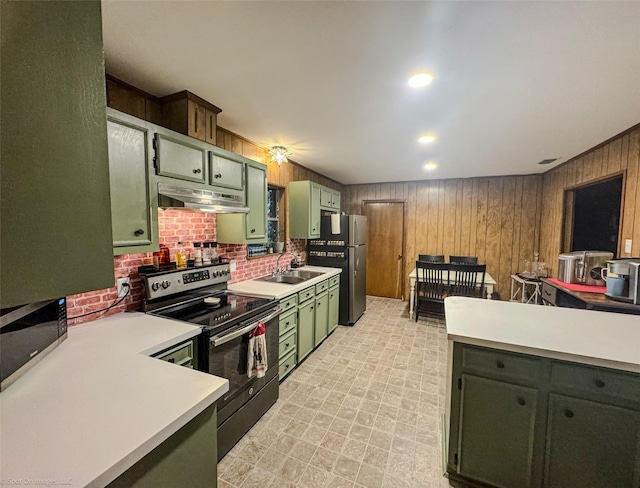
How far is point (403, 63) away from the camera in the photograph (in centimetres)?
152

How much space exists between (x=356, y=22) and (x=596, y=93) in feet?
6.14

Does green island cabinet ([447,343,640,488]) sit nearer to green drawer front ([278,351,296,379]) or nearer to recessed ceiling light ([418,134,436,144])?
green drawer front ([278,351,296,379])

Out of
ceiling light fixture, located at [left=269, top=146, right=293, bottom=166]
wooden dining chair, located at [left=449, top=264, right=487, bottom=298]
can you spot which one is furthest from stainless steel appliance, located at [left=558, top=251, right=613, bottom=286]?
ceiling light fixture, located at [left=269, top=146, right=293, bottom=166]

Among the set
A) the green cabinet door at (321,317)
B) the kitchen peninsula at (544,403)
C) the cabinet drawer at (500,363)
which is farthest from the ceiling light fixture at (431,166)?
the cabinet drawer at (500,363)

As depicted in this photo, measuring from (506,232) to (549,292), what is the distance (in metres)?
1.76

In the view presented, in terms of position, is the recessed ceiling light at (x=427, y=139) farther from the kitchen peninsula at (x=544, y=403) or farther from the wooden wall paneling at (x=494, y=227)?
the wooden wall paneling at (x=494, y=227)

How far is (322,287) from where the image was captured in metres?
3.29

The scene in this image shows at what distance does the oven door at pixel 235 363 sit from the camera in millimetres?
1631

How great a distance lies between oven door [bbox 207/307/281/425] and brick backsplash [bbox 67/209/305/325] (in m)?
0.72

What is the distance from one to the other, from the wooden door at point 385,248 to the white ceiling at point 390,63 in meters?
2.79

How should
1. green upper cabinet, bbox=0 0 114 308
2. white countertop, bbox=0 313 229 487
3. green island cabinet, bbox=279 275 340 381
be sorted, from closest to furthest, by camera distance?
green upper cabinet, bbox=0 0 114 308 → white countertop, bbox=0 313 229 487 → green island cabinet, bbox=279 275 340 381

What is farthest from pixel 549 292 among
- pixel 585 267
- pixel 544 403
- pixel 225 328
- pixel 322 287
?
pixel 225 328

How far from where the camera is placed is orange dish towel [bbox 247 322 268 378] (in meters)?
1.86

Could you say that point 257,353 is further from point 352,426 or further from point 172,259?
point 172,259
